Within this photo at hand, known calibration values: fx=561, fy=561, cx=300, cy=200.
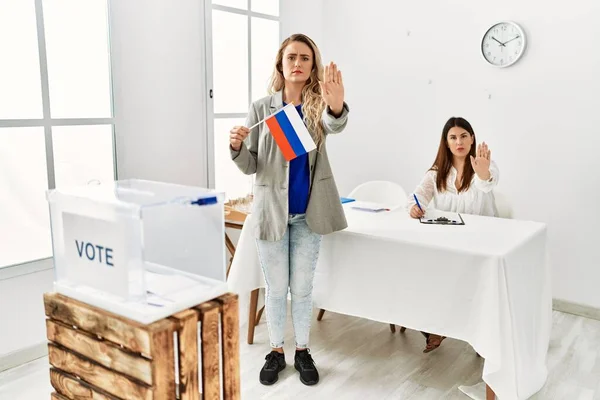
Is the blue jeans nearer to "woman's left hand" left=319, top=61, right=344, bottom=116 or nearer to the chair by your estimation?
"woman's left hand" left=319, top=61, right=344, bottom=116

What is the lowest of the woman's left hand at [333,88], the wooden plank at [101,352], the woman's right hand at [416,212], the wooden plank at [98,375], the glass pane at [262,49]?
the wooden plank at [98,375]

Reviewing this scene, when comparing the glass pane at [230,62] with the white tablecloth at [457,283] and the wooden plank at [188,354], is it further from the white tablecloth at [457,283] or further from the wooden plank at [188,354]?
the wooden plank at [188,354]

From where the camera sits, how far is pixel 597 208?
3.33m

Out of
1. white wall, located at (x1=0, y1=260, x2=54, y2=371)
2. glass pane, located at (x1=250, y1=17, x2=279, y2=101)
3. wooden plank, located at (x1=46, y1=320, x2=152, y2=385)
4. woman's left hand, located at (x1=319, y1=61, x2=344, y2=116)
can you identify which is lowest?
white wall, located at (x1=0, y1=260, x2=54, y2=371)

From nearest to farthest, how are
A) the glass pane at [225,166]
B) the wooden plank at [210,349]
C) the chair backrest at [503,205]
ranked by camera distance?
the wooden plank at [210,349]
the chair backrest at [503,205]
the glass pane at [225,166]

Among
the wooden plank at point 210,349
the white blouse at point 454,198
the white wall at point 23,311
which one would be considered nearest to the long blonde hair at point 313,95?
the white blouse at point 454,198

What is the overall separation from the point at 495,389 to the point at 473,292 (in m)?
0.38

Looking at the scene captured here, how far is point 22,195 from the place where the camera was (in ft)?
9.00

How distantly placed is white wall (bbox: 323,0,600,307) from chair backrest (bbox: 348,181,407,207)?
2.02 ft

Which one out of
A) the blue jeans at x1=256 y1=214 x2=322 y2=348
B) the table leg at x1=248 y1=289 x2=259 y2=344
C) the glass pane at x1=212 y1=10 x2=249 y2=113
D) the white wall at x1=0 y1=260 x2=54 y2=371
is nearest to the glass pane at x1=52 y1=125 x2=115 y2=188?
the white wall at x1=0 y1=260 x2=54 y2=371

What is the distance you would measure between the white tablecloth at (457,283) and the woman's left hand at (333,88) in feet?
2.07

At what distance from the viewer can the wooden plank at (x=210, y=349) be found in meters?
1.29

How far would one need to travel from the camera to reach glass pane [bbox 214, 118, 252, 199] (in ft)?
12.3

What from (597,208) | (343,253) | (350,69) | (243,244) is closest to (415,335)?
(343,253)
